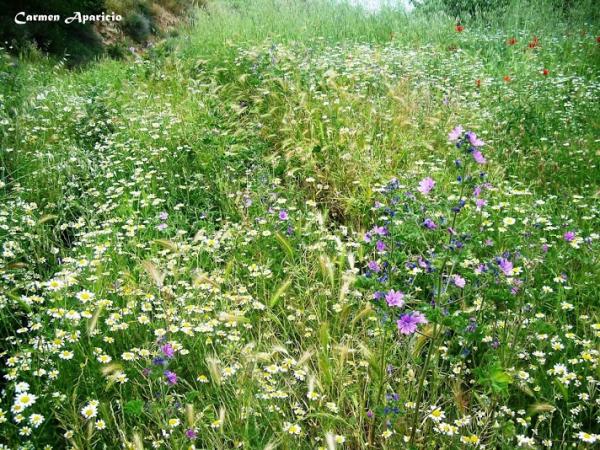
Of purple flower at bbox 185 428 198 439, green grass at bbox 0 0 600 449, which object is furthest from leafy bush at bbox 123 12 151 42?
purple flower at bbox 185 428 198 439

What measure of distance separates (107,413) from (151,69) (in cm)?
582

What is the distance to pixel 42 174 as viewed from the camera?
13.2ft

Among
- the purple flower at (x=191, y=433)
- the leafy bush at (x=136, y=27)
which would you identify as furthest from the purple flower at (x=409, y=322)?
the leafy bush at (x=136, y=27)

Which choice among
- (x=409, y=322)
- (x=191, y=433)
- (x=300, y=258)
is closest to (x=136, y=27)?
(x=300, y=258)

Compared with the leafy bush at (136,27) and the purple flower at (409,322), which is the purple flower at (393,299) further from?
the leafy bush at (136,27)

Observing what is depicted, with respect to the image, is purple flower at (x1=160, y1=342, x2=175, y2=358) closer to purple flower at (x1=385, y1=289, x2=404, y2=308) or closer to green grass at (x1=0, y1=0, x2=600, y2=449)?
green grass at (x1=0, y1=0, x2=600, y2=449)

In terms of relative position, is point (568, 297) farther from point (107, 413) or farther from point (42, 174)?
point (42, 174)

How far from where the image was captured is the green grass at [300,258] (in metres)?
2.14

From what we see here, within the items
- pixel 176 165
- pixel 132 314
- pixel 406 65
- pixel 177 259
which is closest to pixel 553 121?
pixel 406 65

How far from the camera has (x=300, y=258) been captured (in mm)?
3180

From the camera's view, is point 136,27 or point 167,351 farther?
point 136,27

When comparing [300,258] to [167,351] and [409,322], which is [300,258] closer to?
[167,351]

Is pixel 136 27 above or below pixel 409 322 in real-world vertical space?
above

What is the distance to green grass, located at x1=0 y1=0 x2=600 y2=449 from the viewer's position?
214 cm
